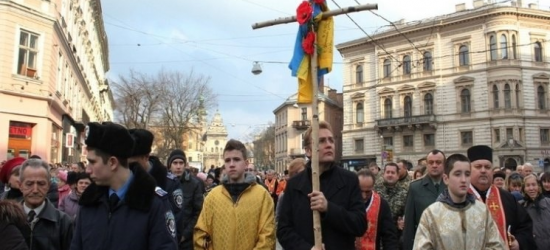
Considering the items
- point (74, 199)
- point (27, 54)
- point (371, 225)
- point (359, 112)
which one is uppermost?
point (359, 112)

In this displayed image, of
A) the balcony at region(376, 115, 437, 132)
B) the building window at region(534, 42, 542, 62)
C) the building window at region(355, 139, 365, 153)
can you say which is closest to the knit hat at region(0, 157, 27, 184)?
the balcony at region(376, 115, 437, 132)

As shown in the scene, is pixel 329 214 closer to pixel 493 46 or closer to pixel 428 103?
pixel 493 46

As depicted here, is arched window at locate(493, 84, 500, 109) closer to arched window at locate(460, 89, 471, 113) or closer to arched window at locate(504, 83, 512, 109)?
arched window at locate(504, 83, 512, 109)

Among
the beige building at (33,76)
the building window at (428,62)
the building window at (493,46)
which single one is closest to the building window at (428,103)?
the building window at (428,62)

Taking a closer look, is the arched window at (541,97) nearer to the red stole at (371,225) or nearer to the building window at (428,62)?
the building window at (428,62)

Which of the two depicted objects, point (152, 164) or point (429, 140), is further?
point (429, 140)

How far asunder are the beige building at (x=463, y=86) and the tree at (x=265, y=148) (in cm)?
3907

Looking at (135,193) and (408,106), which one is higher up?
(408,106)

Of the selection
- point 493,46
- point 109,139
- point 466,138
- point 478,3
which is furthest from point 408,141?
point 109,139

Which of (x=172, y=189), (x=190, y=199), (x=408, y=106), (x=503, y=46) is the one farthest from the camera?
(x=408, y=106)

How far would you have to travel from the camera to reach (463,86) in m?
52.9

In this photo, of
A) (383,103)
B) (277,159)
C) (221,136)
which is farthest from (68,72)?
(221,136)

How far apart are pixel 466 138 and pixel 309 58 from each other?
52106mm

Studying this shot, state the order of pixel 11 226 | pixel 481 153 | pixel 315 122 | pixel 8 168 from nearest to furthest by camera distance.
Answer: pixel 11 226 → pixel 315 122 → pixel 481 153 → pixel 8 168
